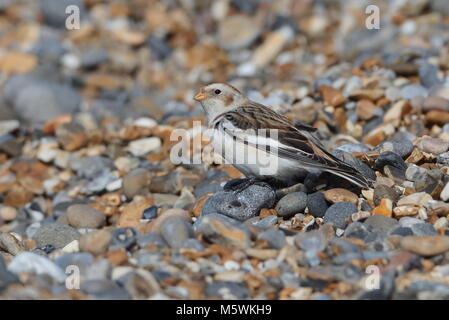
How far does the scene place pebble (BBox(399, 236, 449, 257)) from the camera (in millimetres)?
3619

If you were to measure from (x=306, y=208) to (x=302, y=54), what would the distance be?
16.3 feet

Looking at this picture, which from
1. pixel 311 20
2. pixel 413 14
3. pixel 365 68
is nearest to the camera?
pixel 365 68

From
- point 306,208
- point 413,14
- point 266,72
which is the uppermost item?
point 413,14

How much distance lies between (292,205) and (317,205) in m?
0.15

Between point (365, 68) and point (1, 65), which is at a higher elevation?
point (1, 65)

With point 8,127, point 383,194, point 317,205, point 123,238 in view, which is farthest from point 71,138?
point 383,194

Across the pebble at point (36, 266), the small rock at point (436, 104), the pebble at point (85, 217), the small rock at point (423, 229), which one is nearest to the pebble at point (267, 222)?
the small rock at point (423, 229)

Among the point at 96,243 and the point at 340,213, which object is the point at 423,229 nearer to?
the point at 340,213

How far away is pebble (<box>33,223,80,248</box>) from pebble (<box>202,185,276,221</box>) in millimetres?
913

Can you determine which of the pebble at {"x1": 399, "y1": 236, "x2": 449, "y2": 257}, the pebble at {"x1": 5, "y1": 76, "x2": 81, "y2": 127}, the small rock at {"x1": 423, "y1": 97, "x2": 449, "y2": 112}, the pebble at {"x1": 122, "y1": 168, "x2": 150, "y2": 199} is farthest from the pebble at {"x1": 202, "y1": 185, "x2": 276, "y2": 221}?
the pebble at {"x1": 5, "y1": 76, "x2": 81, "y2": 127}

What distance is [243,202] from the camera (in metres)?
4.41

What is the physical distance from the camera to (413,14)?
28.6 feet

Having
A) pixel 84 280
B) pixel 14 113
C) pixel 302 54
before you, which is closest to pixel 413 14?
pixel 302 54

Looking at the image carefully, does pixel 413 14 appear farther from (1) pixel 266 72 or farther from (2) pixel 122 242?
(2) pixel 122 242
